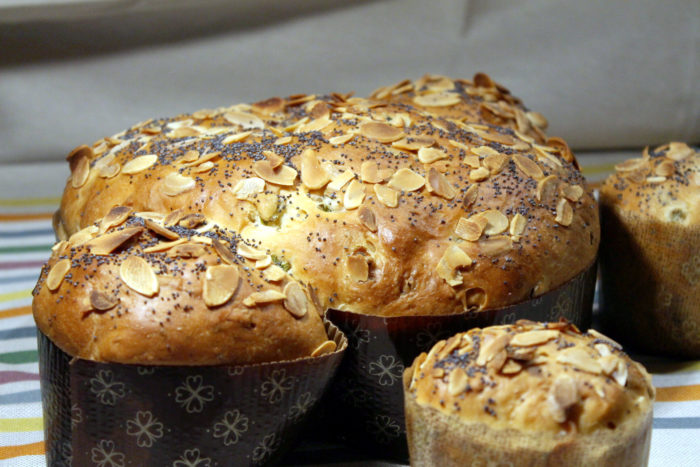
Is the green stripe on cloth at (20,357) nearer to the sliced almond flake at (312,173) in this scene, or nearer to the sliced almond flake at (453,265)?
the sliced almond flake at (312,173)

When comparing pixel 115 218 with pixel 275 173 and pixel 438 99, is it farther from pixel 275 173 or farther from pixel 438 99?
pixel 438 99

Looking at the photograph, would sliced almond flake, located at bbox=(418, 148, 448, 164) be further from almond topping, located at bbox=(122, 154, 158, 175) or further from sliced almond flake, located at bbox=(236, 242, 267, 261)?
almond topping, located at bbox=(122, 154, 158, 175)

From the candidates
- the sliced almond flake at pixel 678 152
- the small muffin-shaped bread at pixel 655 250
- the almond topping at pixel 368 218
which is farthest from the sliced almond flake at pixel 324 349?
the sliced almond flake at pixel 678 152

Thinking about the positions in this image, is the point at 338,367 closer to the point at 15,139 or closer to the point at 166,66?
the point at 166,66

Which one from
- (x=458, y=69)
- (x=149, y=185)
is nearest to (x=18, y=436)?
(x=149, y=185)

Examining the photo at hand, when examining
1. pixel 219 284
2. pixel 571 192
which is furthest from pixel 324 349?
pixel 571 192
